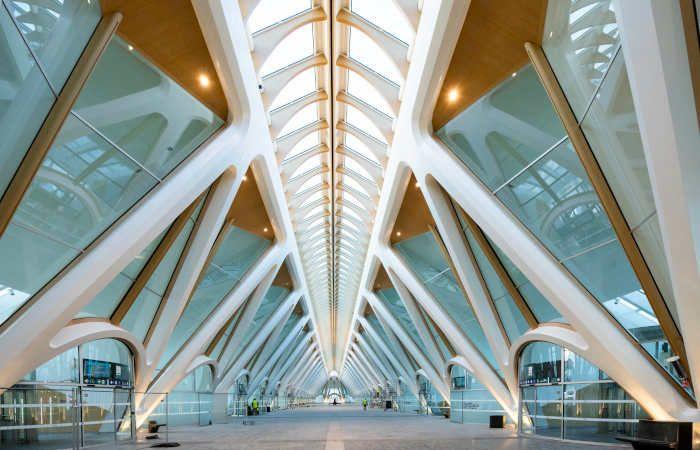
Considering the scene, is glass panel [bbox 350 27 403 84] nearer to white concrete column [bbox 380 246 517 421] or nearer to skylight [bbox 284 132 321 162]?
skylight [bbox 284 132 321 162]

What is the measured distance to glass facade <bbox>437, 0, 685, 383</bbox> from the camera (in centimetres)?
819

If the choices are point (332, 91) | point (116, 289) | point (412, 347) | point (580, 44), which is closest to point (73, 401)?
point (116, 289)

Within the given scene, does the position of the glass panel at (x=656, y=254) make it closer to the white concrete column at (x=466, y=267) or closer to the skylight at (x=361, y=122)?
the white concrete column at (x=466, y=267)

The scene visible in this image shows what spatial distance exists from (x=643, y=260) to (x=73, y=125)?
32.6 ft

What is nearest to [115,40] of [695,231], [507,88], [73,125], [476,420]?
[73,125]

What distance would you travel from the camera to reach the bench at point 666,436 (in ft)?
27.2

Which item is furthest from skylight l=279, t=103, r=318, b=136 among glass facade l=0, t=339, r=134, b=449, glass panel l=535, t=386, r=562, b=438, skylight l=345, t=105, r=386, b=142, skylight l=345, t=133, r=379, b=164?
glass panel l=535, t=386, r=562, b=438

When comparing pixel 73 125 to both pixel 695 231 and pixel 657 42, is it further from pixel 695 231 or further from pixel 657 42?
pixel 695 231

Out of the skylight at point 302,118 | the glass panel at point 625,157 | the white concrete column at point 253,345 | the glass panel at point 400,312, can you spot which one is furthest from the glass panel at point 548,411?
the white concrete column at point 253,345

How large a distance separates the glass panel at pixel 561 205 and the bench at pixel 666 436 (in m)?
3.24

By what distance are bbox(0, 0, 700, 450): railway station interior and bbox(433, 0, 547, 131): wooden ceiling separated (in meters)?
0.06

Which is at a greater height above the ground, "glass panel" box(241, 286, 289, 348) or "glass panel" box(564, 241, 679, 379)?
"glass panel" box(564, 241, 679, 379)

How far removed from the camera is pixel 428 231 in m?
20.3

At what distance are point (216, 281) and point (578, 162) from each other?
44.8ft
